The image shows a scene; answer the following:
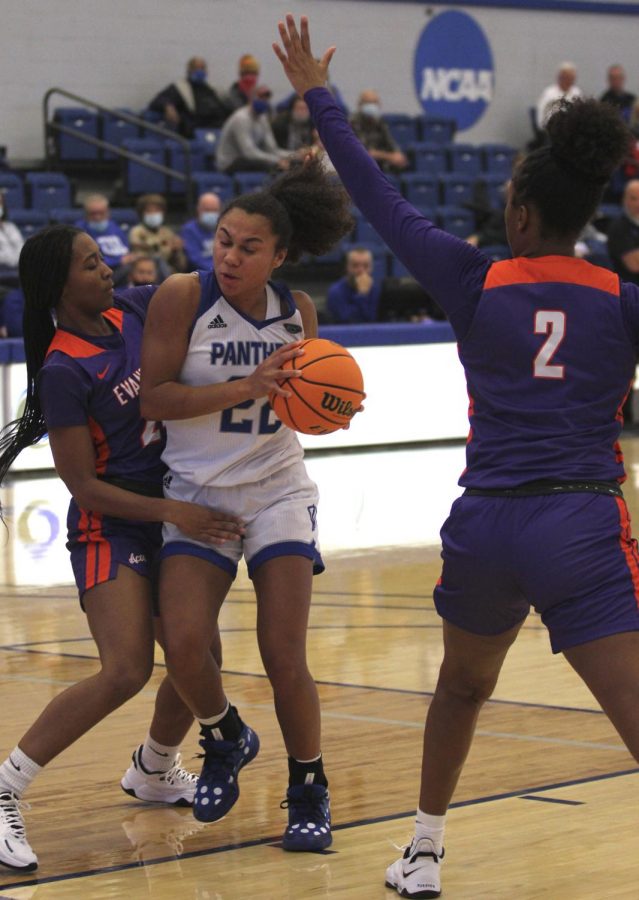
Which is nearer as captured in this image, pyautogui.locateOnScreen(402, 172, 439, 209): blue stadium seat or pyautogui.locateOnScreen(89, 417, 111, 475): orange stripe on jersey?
pyautogui.locateOnScreen(89, 417, 111, 475): orange stripe on jersey

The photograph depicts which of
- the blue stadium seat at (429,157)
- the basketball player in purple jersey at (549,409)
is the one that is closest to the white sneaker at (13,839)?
the basketball player in purple jersey at (549,409)

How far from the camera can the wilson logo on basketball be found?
375cm

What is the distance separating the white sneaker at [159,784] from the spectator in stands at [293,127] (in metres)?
12.8

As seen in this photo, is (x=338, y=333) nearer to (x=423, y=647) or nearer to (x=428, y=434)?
(x=428, y=434)

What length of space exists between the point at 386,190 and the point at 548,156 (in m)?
0.35

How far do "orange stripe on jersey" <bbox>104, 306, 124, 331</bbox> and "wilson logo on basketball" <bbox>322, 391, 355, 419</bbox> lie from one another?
2.34 ft

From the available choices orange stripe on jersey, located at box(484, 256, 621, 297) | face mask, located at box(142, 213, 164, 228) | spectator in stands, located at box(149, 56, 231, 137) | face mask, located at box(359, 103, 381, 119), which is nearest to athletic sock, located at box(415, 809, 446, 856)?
orange stripe on jersey, located at box(484, 256, 621, 297)

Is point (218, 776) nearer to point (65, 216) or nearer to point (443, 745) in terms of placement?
point (443, 745)

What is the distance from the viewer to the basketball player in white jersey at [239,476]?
3.84 metres

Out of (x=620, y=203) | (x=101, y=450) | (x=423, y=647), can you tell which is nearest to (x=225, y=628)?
(x=423, y=647)

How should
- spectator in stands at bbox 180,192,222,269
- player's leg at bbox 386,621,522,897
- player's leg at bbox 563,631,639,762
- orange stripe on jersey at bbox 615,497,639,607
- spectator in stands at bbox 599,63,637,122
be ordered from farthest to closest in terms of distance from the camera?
spectator in stands at bbox 599,63,637,122 → spectator in stands at bbox 180,192,222,269 → player's leg at bbox 386,621,522,897 → orange stripe on jersey at bbox 615,497,639,607 → player's leg at bbox 563,631,639,762

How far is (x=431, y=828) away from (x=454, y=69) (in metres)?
17.5

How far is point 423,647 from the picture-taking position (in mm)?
6352

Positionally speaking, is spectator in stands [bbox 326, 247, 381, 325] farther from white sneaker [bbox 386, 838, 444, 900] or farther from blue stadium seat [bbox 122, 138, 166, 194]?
white sneaker [bbox 386, 838, 444, 900]
